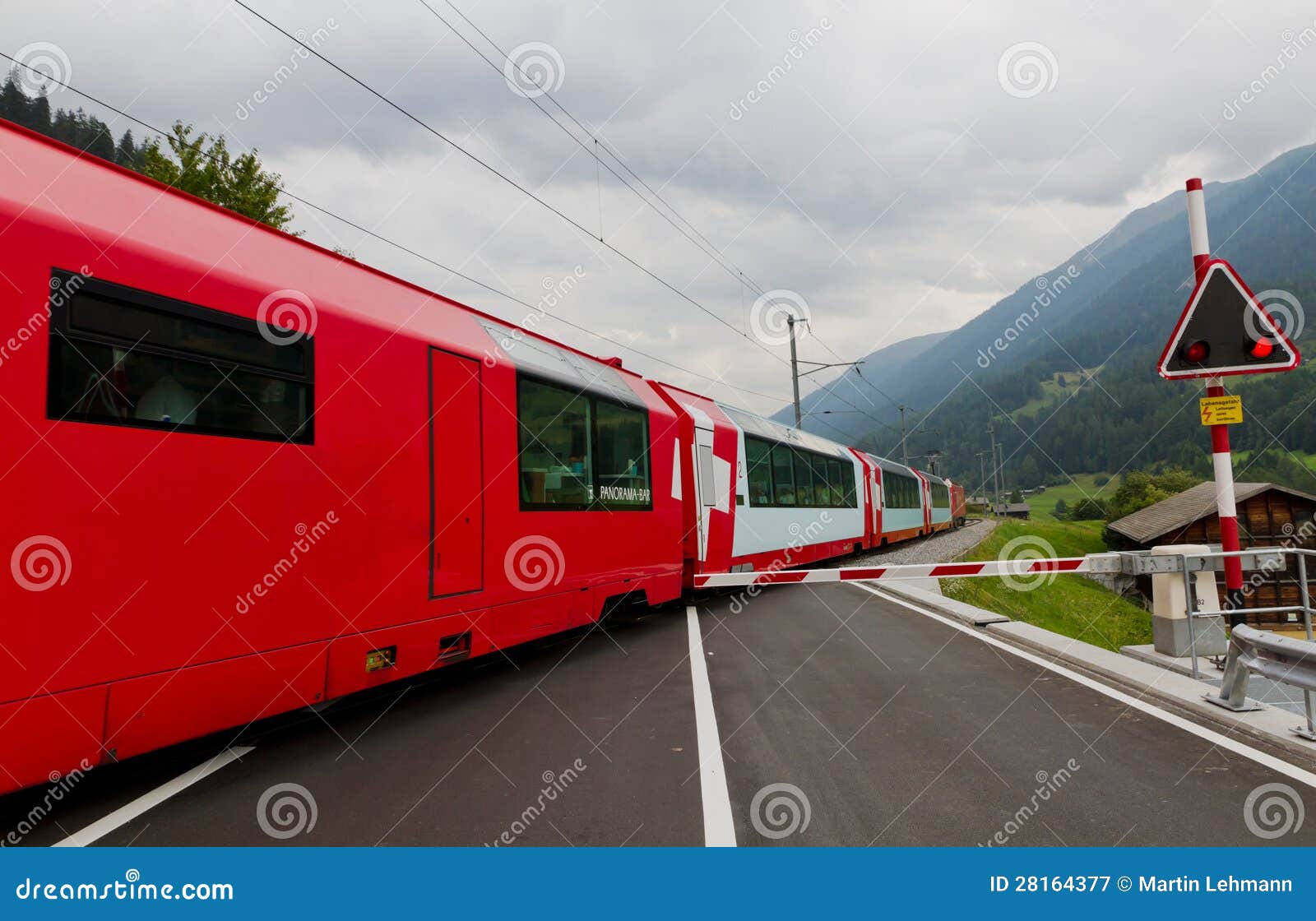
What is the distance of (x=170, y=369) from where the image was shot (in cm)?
404

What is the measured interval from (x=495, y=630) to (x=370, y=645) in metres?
1.58

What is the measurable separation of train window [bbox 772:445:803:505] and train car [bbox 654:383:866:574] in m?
0.02

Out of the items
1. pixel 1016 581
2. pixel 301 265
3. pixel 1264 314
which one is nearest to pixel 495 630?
pixel 301 265

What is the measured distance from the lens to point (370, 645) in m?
5.14

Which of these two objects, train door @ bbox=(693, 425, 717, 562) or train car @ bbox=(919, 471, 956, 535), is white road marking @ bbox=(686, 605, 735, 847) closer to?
train door @ bbox=(693, 425, 717, 562)

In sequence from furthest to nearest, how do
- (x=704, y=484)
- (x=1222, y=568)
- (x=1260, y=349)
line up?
(x=704, y=484), (x=1222, y=568), (x=1260, y=349)

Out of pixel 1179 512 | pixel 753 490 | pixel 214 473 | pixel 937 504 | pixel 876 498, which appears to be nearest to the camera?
pixel 214 473

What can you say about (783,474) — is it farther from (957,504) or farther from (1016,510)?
(1016,510)

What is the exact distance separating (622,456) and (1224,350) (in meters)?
6.08

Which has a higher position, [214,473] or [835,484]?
[835,484]

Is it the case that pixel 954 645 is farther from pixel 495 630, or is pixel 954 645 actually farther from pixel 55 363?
pixel 55 363

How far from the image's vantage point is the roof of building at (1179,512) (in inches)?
1512

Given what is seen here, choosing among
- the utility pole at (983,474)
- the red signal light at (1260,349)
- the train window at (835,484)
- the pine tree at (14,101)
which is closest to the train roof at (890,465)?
the train window at (835,484)

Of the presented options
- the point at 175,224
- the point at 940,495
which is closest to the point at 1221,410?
the point at 175,224
